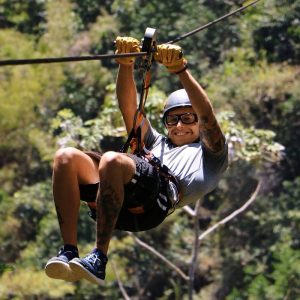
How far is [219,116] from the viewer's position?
863 cm

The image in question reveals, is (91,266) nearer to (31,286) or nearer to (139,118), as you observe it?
(139,118)

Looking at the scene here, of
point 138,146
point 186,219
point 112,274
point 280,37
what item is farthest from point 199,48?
point 138,146

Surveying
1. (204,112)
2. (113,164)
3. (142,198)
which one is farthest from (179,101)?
(113,164)

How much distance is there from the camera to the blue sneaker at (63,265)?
3.28 metres

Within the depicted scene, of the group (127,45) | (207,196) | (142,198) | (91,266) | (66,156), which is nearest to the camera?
(91,266)

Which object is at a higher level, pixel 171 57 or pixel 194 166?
pixel 171 57

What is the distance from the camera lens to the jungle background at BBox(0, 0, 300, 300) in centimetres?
1384

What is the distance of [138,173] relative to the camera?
Result: 3.40 metres

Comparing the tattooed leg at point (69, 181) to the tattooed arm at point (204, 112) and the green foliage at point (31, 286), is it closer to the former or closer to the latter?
the tattooed arm at point (204, 112)

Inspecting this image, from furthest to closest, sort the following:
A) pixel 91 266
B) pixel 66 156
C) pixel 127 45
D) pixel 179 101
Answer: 1. pixel 179 101
2. pixel 127 45
3. pixel 66 156
4. pixel 91 266

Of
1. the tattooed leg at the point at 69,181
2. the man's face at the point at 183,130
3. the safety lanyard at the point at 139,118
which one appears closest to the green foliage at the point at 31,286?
the man's face at the point at 183,130

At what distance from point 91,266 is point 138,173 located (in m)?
0.37

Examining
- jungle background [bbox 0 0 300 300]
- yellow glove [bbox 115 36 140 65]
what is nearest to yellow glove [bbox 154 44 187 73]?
yellow glove [bbox 115 36 140 65]

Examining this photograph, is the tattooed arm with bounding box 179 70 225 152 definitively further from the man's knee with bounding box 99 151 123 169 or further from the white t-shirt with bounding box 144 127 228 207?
the man's knee with bounding box 99 151 123 169
